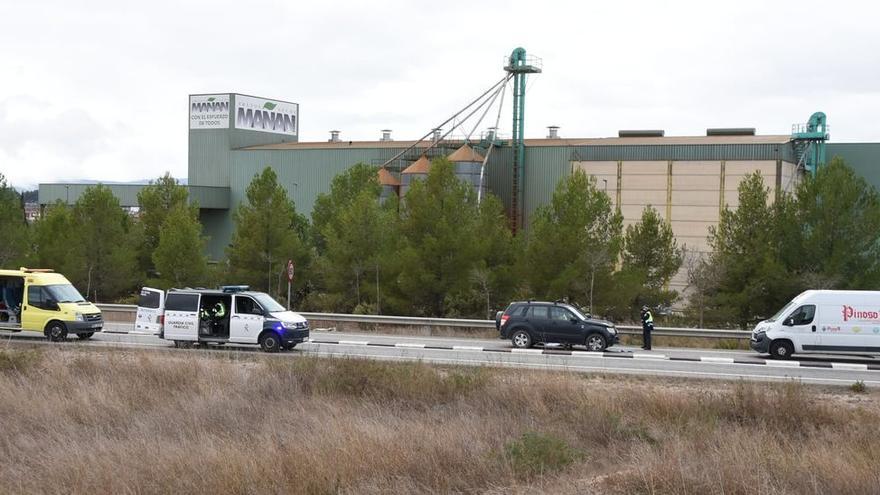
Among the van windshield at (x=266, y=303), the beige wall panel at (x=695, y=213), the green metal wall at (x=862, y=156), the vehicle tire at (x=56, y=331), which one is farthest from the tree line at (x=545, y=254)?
the green metal wall at (x=862, y=156)

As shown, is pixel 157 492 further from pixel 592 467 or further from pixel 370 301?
pixel 370 301

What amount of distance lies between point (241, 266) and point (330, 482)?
123 feet

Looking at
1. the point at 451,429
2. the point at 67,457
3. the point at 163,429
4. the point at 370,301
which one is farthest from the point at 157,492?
the point at 370,301

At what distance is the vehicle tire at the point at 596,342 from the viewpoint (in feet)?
88.9

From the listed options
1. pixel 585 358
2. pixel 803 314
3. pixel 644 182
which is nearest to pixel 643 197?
pixel 644 182

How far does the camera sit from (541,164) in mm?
66188

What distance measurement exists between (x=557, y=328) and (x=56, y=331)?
14.4 m

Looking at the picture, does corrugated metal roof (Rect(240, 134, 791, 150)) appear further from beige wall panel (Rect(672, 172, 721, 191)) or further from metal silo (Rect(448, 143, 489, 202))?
metal silo (Rect(448, 143, 489, 202))

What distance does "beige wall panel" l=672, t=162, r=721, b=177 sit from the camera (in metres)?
59.2

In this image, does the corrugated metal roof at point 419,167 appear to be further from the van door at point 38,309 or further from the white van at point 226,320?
the white van at point 226,320

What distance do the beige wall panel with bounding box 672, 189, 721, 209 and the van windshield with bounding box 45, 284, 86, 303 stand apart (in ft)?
138

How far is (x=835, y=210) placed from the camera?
39250 millimetres

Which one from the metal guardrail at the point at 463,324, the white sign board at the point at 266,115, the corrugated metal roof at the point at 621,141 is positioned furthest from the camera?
the white sign board at the point at 266,115

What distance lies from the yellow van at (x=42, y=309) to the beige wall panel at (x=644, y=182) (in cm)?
4192
